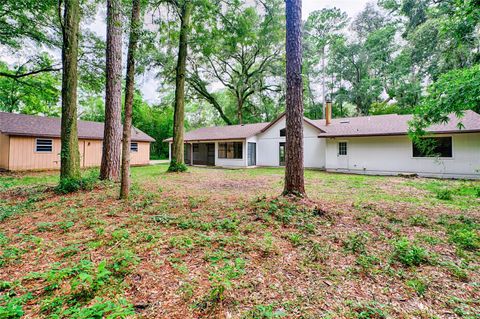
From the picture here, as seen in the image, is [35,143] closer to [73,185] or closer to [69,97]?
[69,97]

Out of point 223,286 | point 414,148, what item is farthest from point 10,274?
point 414,148

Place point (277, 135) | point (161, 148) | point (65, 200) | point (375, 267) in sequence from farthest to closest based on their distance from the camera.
→ point (161, 148), point (277, 135), point (65, 200), point (375, 267)

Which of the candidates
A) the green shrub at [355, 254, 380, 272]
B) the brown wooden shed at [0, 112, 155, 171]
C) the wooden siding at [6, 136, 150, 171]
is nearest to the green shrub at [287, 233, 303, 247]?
the green shrub at [355, 254, 380, 272]

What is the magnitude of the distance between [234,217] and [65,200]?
4538 millimetres

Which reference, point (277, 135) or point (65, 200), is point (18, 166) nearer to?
point (65, 200)

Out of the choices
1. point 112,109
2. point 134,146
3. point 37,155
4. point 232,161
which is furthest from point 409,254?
point 134,146

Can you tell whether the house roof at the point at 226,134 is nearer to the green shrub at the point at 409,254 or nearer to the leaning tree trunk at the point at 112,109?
the leaning tree trunk at the point at 112,109

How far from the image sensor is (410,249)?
3.07 m

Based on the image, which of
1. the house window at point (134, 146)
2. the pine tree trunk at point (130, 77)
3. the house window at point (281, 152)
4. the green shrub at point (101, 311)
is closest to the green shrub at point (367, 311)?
the green shrub at point (101, 311)

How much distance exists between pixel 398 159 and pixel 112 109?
1472 cm

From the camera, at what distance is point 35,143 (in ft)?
44.6

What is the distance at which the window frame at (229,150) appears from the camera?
18.0 m

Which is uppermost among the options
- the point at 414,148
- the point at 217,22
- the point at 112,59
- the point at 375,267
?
the point at 217,22

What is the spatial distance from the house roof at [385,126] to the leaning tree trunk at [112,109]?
472 inches
